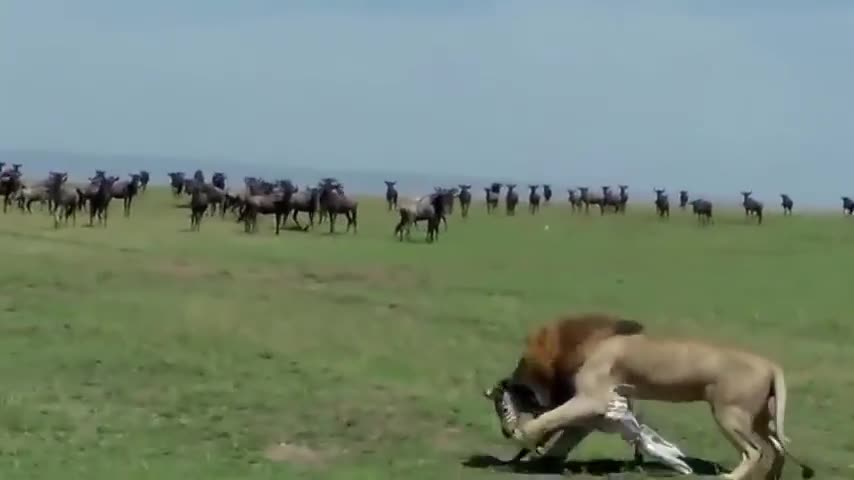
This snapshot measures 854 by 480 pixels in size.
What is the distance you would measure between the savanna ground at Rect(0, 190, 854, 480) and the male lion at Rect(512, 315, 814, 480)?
83 cm

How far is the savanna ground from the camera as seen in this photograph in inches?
437

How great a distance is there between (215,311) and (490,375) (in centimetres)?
471

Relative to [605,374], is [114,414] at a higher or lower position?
lower

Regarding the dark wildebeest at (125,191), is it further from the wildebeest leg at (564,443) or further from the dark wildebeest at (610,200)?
the wildebeest leg at (564,443)

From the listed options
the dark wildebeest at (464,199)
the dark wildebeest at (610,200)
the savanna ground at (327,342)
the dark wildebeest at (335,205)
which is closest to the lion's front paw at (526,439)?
the savanna ground at (327,342)

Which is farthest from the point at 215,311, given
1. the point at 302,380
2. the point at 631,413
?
the point at 631,413

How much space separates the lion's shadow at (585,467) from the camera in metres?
10.5

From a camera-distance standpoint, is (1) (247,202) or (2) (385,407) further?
(1) (247,202)

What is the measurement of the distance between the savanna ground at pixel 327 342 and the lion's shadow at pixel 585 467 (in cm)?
22

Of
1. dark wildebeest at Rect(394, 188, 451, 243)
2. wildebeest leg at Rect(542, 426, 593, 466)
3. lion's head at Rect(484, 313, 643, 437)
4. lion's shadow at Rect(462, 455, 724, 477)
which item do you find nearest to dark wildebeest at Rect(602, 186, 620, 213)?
dark wildebeest at Rect(394, 188, 451, 243)

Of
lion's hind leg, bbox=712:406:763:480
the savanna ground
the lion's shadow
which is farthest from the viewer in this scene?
the savanna ground

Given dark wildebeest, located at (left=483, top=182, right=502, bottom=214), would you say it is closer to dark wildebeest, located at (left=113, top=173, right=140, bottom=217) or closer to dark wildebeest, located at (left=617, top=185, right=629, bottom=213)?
dark wildebeest, located at (left=617, top=185, right=629, bottom=213)

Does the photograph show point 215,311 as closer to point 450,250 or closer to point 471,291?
point 471,291

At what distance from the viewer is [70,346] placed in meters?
14.9
